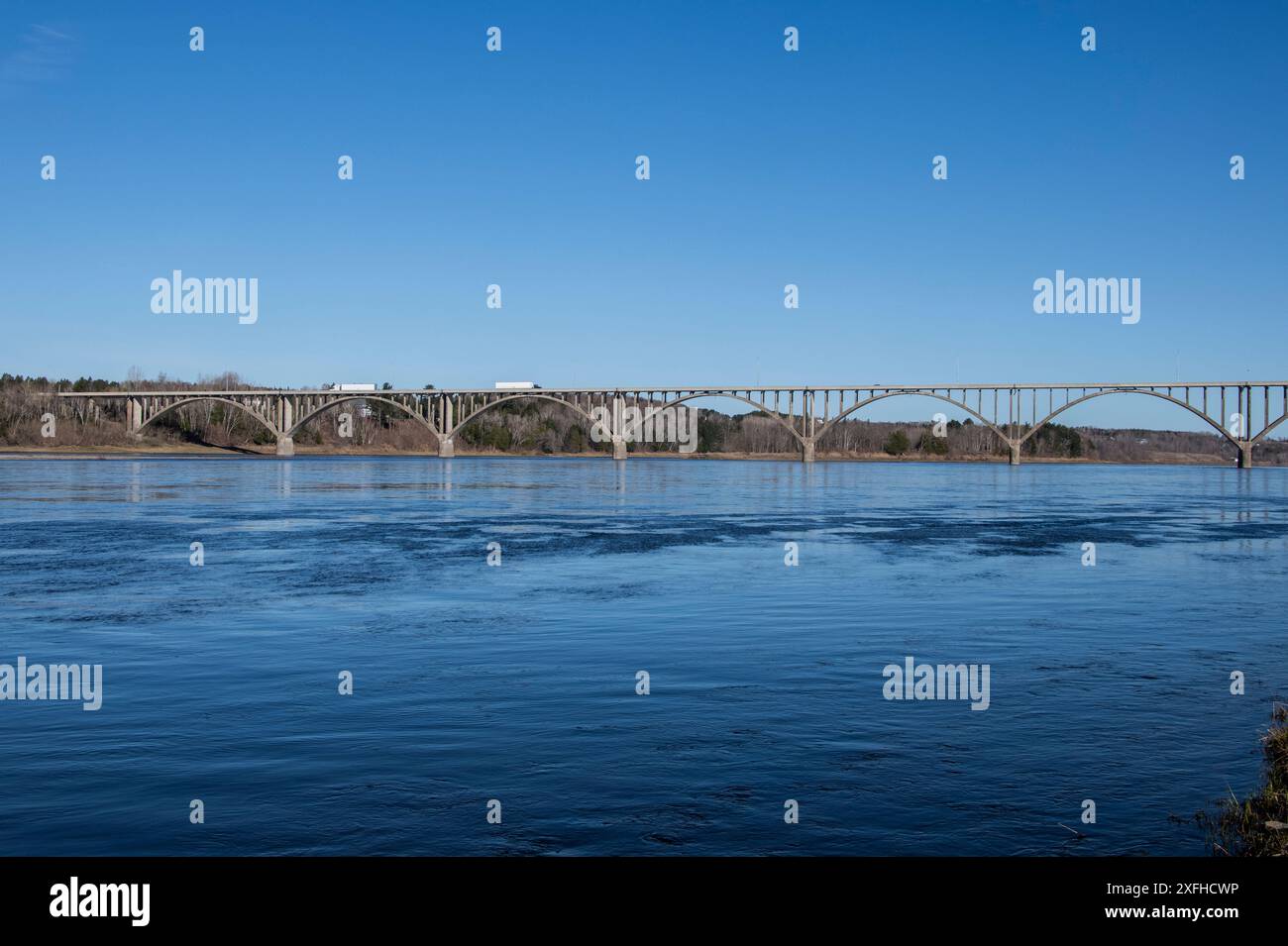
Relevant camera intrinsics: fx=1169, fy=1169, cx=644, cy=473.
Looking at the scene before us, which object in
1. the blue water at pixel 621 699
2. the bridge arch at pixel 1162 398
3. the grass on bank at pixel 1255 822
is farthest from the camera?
the bridge arch at pixel 1162 398

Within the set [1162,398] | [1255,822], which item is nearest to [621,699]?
[1255,822]

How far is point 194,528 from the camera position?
3108cm

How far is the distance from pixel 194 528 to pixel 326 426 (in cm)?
13874

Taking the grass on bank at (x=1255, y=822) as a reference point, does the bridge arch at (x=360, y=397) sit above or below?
above

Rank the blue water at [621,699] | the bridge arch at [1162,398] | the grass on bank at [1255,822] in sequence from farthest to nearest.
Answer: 1. the bridge arch at [1162,398]
2. the blue water at [621,699]
3. the grass on bank at [1255,822]

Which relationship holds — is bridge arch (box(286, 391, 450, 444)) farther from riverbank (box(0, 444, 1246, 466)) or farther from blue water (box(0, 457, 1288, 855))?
blue water (box(0, 457, 1288, 855))

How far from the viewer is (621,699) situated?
420 inches

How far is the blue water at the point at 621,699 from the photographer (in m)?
7.08

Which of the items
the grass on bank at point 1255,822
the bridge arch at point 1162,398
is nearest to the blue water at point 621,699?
the grass on bank at point 1255,822

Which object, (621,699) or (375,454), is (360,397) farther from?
(621,699)

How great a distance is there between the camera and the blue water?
708 cm

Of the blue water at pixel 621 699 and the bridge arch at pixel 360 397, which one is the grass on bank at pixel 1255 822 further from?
the bridge arch at pixel 360 397
